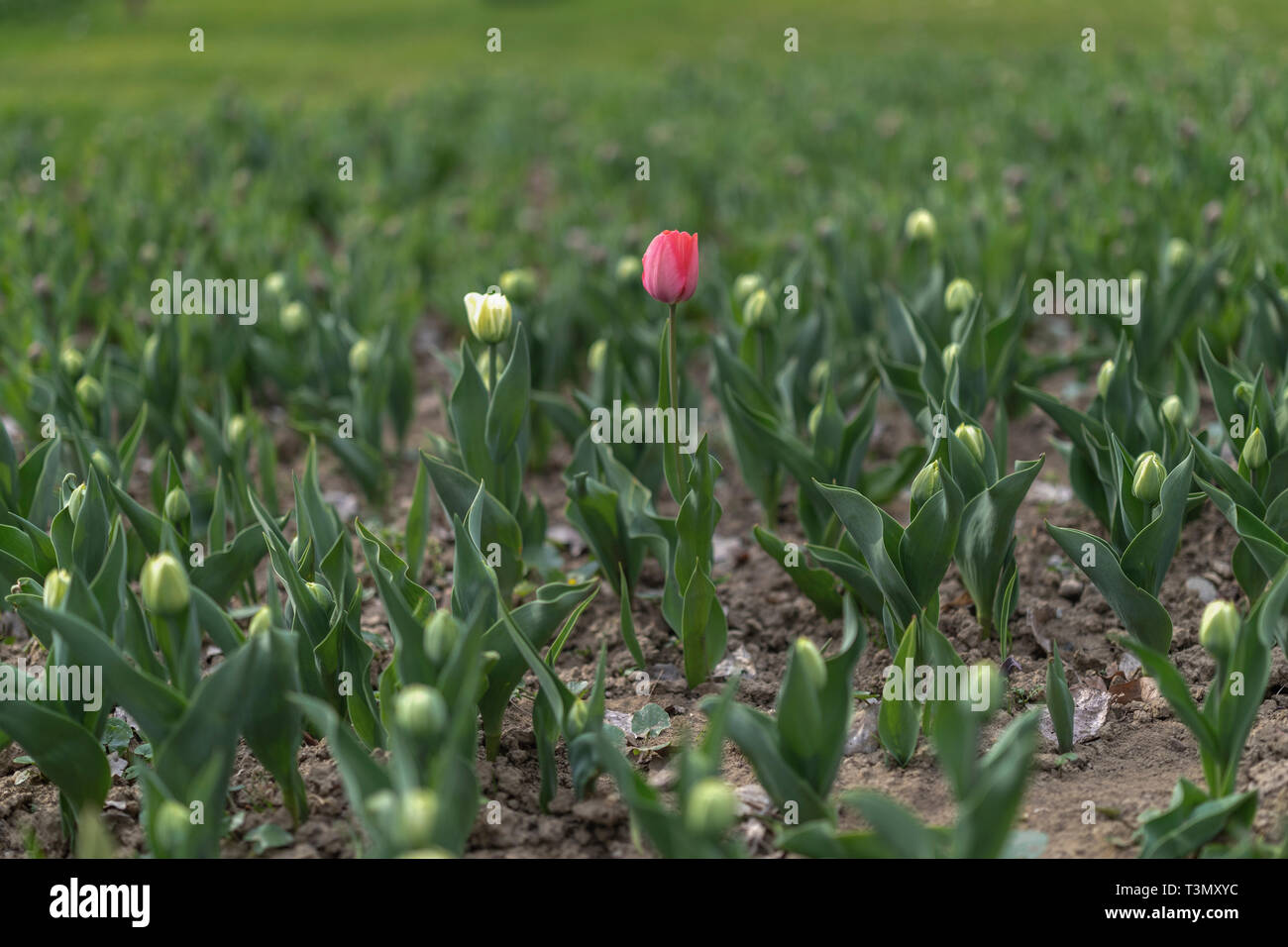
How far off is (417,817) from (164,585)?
667 millimetres

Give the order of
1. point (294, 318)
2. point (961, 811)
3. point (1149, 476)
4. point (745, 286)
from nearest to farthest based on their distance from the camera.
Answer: point (961, 811), point (1149, 476), point (745, 286), point (294, 318)

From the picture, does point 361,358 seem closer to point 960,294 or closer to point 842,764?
point 960,294

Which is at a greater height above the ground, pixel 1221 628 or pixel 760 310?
pixel 760 310

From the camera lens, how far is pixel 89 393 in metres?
3.59

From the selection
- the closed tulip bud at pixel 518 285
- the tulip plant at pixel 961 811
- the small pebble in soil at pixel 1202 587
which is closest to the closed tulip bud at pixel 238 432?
the closed tulip bud at pixel 518 285

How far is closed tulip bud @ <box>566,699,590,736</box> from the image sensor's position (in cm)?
228

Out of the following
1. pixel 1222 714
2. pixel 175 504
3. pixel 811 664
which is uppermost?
pixel 175 504

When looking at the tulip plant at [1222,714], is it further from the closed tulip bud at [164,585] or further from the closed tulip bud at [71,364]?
the closed tulip bud at [71,364]

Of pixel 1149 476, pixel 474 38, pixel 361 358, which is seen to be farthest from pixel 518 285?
pixel 474 38

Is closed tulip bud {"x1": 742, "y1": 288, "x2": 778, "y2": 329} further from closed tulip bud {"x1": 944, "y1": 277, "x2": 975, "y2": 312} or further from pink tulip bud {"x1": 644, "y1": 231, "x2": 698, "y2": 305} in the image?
pink tulip bud {"x1": 644, "y1": 231, "x2": 698, "y2": 305}

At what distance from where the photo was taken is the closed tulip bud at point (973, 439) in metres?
2.76

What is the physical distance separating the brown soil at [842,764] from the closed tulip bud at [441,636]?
0.35 metres

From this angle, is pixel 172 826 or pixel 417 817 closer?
pixel 417 817
